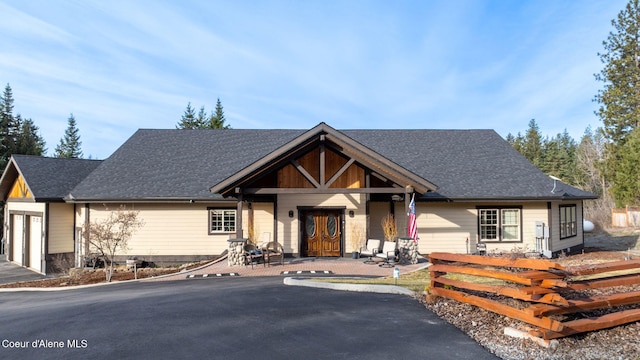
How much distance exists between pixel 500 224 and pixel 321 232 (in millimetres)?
8596

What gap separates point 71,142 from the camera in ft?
229

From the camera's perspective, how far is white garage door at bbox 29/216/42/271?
750 inches

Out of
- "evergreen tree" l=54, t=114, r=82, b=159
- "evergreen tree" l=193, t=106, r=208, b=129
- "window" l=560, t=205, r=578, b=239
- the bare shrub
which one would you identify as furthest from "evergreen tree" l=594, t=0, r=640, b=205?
"evergreen tree" l=54, t=114, r=82, b=159

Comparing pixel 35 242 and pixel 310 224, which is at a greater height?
pixel 310 224

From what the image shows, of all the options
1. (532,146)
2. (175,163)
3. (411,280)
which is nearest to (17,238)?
(175,163)

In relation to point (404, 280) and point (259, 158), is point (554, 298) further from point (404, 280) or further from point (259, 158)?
point (259, 158)

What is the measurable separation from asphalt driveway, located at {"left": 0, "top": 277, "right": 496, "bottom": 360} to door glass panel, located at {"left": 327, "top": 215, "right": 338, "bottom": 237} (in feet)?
24.2

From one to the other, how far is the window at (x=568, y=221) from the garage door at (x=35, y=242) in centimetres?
2622

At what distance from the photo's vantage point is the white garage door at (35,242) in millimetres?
19048

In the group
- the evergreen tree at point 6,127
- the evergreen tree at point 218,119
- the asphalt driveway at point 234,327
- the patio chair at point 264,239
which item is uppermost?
the evergreen tree at point 218,119

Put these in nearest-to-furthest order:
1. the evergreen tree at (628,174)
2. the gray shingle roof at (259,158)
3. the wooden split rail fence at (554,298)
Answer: the wooden split rail fence at (554,298)
the gray shingle roof at (259,158)
the evergreen tree at (628,174)

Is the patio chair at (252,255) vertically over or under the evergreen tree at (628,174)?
under

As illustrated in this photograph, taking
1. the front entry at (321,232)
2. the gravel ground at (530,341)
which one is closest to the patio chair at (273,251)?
the front entry at (321,232)

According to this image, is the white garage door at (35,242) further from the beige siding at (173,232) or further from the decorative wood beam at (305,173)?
the decorative wood beam at (305,173)
